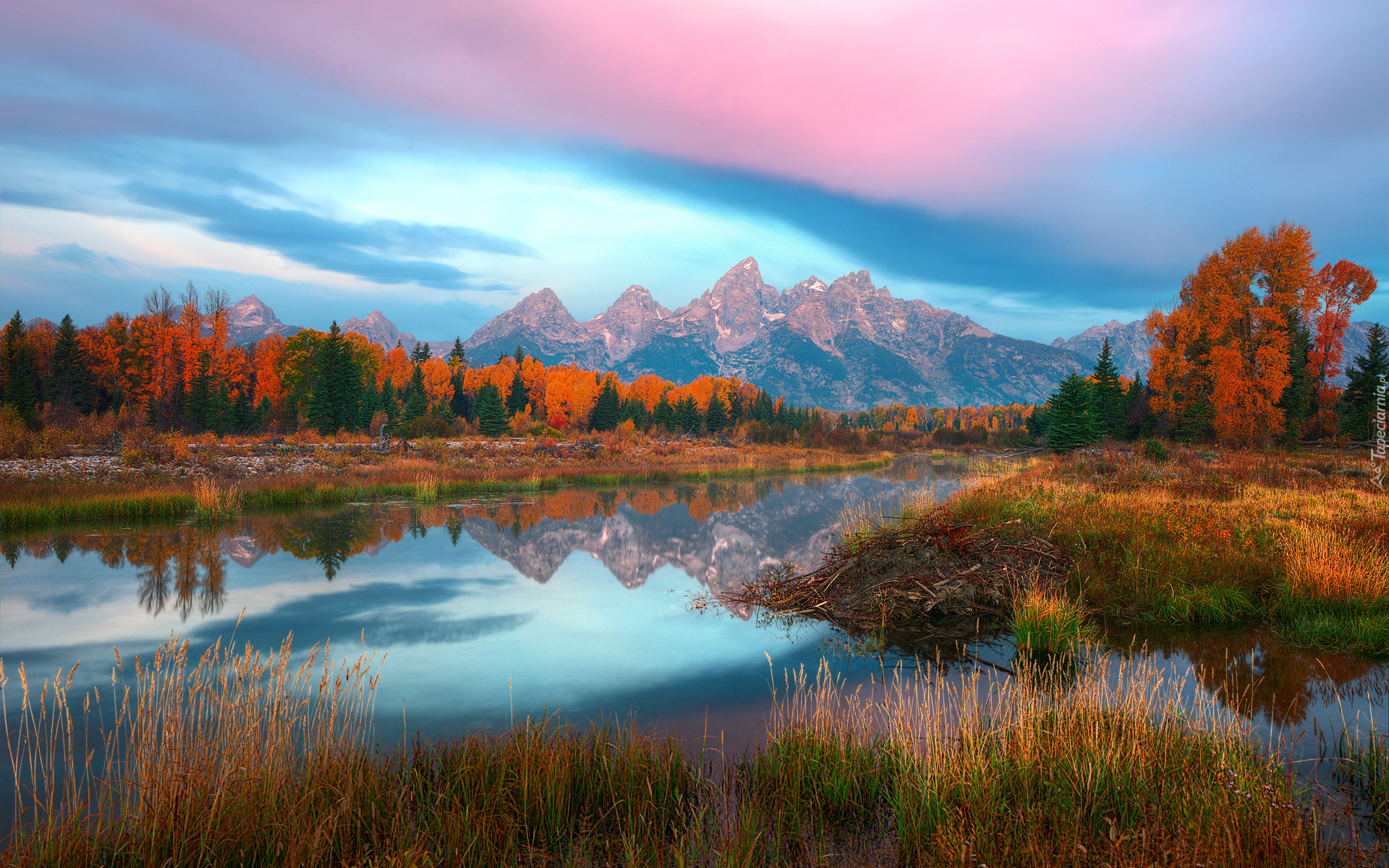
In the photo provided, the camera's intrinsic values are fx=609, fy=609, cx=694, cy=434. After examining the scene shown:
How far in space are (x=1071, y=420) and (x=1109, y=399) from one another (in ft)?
48.6

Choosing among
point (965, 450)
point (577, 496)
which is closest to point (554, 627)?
point (577, 496)

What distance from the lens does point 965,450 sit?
96.4 metres

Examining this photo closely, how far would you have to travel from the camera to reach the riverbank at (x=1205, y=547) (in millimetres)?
9625

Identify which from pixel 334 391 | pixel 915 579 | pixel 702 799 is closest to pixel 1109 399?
pixel 915 579

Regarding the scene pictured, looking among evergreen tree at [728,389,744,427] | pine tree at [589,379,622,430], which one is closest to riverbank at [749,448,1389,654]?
pine tree at [589,379,622,430]

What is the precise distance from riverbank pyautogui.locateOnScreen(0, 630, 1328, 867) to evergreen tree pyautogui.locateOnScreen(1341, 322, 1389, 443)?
45.9m

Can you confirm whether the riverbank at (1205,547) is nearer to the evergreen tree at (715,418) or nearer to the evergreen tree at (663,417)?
the evergreen tree at (715,418)

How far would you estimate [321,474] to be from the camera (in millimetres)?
30641

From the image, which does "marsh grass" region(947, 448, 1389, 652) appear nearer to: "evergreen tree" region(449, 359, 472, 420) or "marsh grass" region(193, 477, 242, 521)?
"marsh grass" region(193, 477, 242, 521)

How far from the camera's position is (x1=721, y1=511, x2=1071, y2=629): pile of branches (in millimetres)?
10883

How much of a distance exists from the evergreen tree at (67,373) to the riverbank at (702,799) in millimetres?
74710

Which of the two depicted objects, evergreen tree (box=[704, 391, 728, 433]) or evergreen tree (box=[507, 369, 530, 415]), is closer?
evergreen tree (box=[704, 391, 728, 433])

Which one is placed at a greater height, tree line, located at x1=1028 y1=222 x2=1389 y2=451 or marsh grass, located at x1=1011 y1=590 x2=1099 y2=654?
tree line, located at x1=1028 y1=222 x2=1389 y2=451

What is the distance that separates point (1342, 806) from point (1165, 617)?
6.16m
